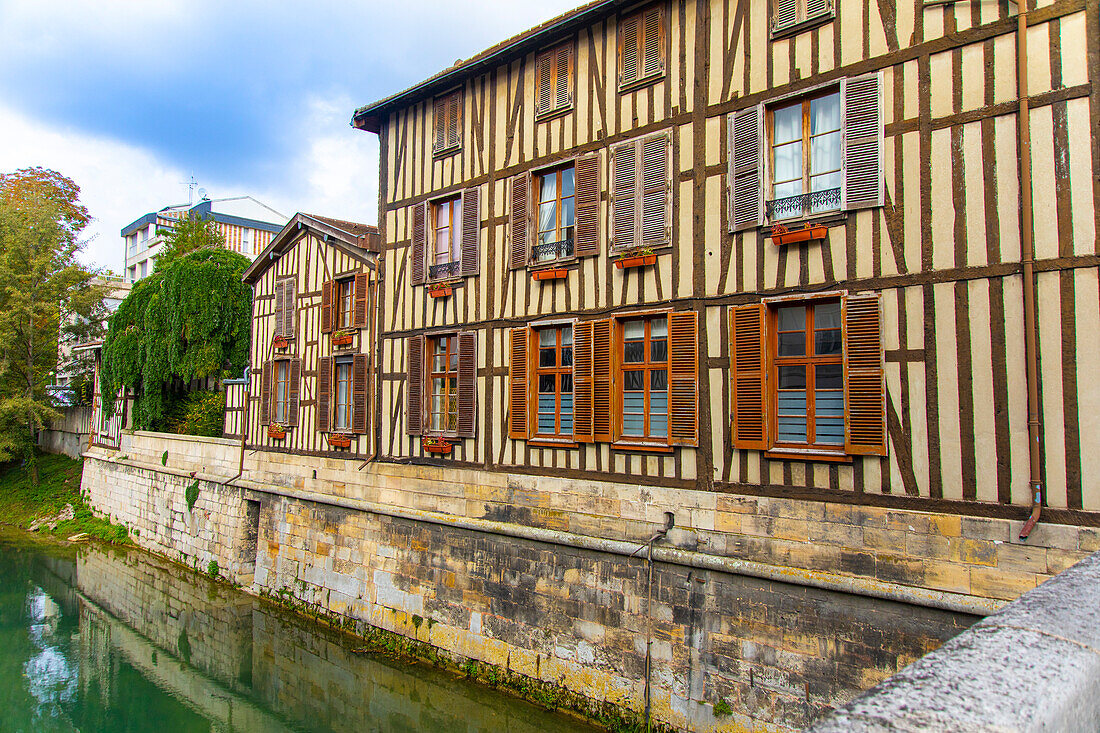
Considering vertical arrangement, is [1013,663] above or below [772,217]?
below

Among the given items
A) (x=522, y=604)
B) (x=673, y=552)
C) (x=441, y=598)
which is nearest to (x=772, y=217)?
(x=673, y=552)

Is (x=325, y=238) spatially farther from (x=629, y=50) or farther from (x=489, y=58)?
(x=629, y=50)

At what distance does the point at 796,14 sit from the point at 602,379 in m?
4.12

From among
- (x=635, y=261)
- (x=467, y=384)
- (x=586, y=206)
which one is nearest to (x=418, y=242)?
(x=467, y=384)

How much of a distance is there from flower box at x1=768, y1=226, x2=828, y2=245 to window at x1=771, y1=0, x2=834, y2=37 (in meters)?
1.91

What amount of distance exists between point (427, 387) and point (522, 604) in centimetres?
352

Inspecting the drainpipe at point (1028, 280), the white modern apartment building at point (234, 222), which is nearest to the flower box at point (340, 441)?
the drainpipe at point (1028, 280)

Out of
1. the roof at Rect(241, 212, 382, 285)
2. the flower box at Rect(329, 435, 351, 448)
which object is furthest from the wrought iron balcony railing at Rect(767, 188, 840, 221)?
the flower box at Rect(329, 435, 351, 448)

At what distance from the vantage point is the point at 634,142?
24.5 feet

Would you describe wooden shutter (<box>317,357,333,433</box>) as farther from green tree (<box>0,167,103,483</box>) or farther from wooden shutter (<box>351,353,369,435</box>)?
green tree (<box>0,167,103,483</box>)

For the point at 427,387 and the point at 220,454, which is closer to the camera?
the point at 427,387

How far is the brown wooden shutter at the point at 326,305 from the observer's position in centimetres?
1209

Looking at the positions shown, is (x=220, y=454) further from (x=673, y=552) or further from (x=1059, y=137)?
(x=1059, y=137)

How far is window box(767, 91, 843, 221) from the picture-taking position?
6.16 meters
